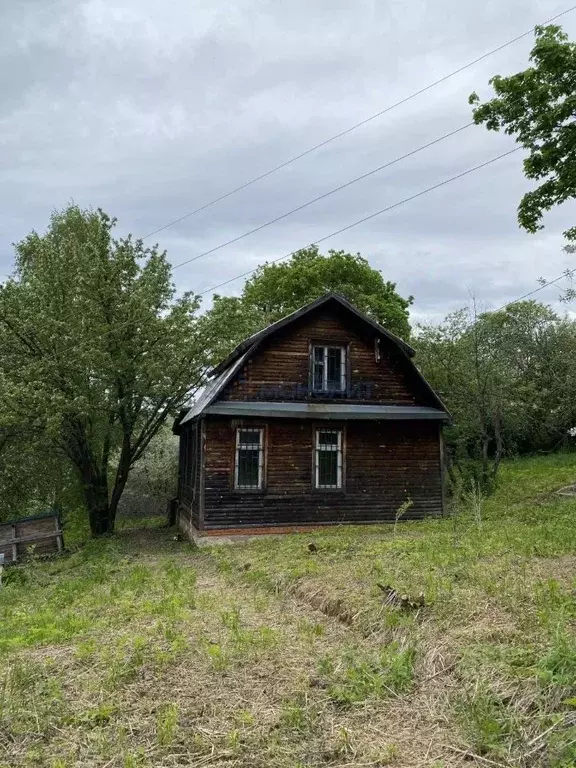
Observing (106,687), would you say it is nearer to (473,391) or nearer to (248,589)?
(248,589)

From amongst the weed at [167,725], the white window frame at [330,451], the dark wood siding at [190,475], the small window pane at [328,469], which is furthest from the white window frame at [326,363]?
the weed at [167,725]

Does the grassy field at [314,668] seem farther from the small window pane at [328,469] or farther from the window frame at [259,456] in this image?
the small window pane at [328,469]

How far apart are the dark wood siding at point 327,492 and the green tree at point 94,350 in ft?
13.4

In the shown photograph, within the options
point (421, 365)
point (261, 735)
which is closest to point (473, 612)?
point (261, 735)

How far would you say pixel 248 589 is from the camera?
9.85m

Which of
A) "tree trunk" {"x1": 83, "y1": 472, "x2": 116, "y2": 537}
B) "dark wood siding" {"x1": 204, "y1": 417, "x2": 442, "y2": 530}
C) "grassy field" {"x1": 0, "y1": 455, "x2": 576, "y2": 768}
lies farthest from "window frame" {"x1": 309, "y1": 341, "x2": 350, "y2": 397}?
"tree trunk" {"x1": 83, "y1": 472, "x2": 116, "y2": 537}

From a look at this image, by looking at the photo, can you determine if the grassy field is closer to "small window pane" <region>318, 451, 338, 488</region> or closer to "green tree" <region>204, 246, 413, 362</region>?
"small window pane" <region>318, 451, 338, 488</region>

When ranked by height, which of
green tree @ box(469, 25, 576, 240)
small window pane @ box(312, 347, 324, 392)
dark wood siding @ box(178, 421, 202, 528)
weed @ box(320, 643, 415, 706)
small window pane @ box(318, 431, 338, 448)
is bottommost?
weed @ box(320, 643, 415, 706)

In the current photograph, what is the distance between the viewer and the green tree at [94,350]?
59.4 feet

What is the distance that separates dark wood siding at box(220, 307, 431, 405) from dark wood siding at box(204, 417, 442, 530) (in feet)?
2.57

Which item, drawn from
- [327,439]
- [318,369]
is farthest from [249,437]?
[318,369]

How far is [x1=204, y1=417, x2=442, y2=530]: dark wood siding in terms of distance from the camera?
1653cm

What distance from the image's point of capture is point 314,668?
5.83 m

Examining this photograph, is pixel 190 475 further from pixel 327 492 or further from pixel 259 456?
pixel 327 492
